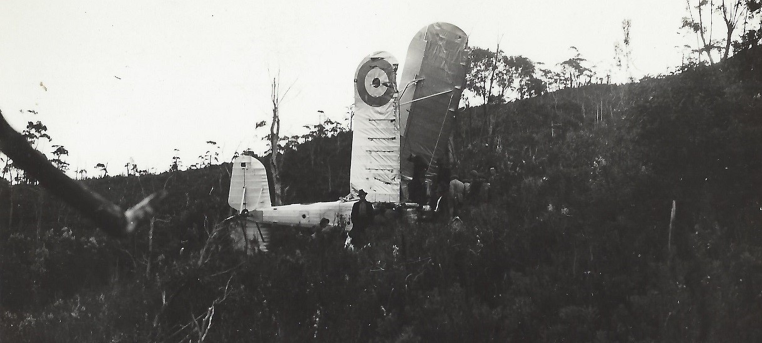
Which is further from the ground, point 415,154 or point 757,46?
point 757,46

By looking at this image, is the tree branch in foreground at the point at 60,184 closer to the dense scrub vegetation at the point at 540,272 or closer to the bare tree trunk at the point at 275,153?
the dense scrub vegetation at the point at 540,272

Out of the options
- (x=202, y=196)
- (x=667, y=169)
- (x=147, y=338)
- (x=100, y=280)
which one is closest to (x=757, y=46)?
(x=667, y=169)

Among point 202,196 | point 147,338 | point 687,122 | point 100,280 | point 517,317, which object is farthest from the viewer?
point 202,196

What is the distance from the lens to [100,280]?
12.4m

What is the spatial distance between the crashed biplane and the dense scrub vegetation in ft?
2.87

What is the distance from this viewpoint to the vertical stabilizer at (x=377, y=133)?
12961 millimetres

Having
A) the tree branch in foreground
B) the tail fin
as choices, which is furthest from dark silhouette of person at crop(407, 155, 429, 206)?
the tree branch in foreground

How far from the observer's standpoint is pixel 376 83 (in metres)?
13.3

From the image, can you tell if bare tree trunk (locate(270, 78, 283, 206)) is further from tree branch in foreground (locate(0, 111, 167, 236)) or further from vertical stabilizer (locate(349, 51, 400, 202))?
tree branch in foreground (locate(0, 111, 167, 236))

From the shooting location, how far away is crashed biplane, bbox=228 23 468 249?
39.8 ft

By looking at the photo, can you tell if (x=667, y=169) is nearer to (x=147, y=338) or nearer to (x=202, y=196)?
(x=147, y=338)

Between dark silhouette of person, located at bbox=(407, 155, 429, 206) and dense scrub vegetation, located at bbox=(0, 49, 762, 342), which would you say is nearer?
dense scrub vegetation, located at bbox=(0, 49, 762, 342)

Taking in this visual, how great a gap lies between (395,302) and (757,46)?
6315 mm

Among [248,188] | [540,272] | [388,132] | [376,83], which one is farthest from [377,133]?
[540,272]
